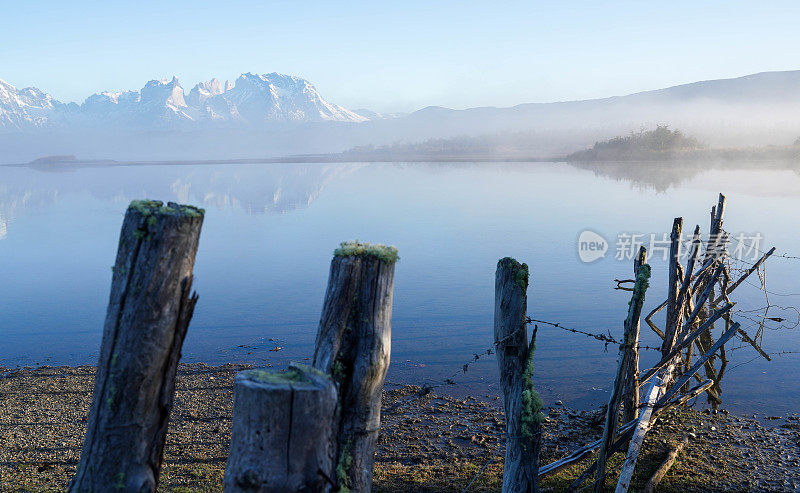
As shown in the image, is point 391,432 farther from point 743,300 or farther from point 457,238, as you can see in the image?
point 457,238

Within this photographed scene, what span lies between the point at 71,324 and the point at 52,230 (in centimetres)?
2177

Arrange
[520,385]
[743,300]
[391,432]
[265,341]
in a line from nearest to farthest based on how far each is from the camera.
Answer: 1. [520,385]
2. [391,432]
3. [265,341]
4. [743,300]

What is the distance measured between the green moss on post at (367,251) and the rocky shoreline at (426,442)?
272 centimetres

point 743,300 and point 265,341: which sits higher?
point 743,300

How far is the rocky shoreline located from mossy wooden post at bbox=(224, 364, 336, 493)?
10.1 ft

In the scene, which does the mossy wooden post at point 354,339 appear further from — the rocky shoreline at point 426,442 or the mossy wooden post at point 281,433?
the rocky shoreline at point 426,442

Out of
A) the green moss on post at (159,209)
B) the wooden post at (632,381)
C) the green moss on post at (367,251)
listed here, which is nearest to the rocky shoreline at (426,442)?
the wooden post at (632,381)

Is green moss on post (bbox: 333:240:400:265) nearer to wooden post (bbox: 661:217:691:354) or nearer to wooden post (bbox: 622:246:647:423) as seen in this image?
wooden post (bbox: 622:246:647:423)

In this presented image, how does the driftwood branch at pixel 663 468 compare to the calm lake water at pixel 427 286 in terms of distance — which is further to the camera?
the calm lake water at pixel 427 286

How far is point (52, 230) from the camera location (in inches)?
1246

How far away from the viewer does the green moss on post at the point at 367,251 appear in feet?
12.4

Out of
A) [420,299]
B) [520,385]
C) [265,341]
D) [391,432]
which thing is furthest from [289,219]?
[520,385]

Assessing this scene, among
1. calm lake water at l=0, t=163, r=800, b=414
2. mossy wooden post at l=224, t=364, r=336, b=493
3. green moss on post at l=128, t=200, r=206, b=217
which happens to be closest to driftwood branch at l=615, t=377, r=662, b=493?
calm lake water at l=0, t=163, r=800, b=414

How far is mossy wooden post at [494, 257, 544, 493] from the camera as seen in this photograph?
183 inches
